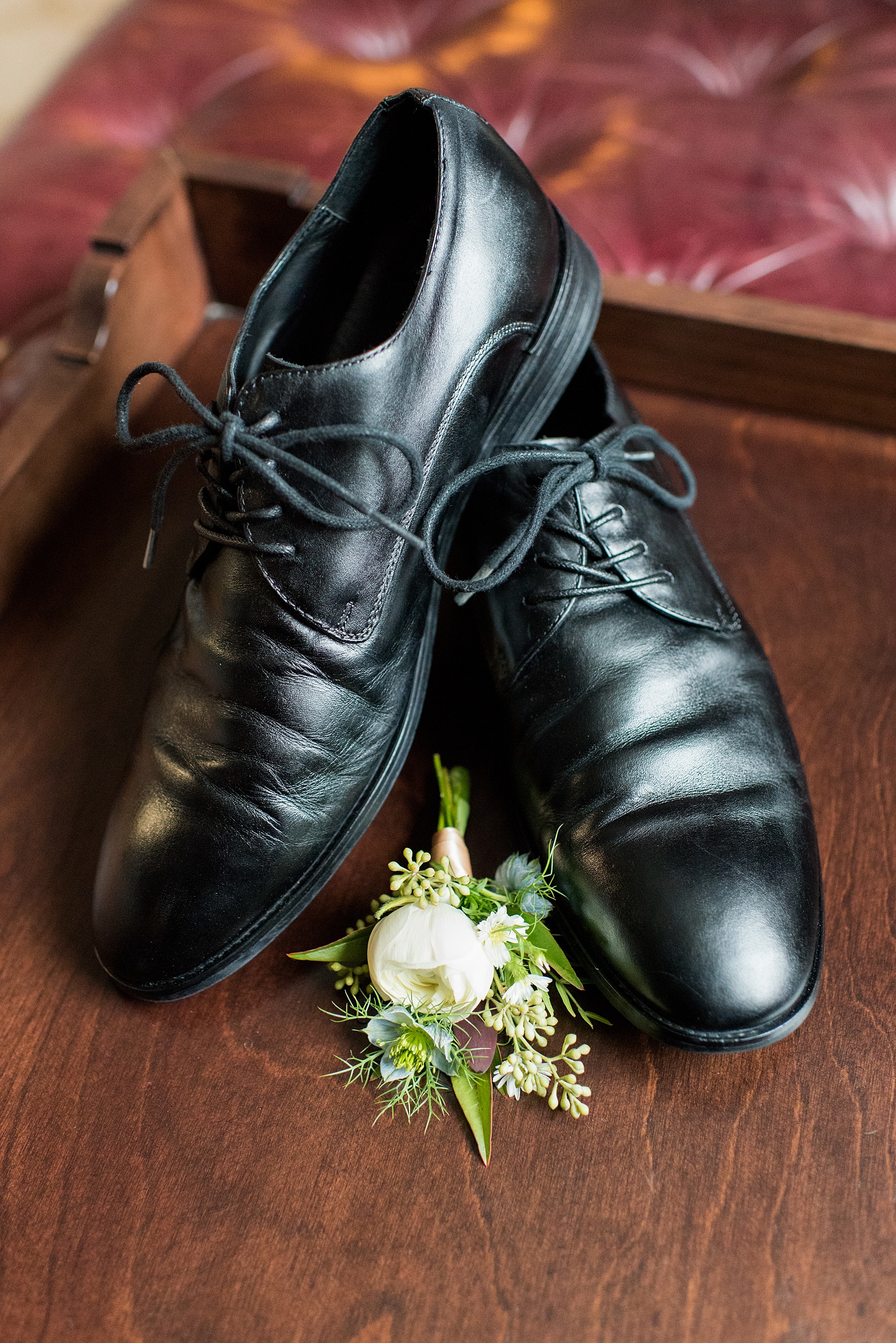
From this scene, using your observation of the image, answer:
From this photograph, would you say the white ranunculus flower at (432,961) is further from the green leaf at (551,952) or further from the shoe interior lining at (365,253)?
the shoe interior lining at (365,253)

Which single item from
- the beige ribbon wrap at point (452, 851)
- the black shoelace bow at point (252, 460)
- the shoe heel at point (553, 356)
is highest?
the black shoelace bow at point (252, 460)

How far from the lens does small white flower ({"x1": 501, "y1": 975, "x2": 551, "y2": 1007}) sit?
1.95 feet

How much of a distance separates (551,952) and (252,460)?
0.38m

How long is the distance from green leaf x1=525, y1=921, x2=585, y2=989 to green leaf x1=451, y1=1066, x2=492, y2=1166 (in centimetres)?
8

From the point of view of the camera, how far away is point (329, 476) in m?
0.65

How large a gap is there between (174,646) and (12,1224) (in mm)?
382

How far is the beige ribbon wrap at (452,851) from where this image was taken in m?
0.65

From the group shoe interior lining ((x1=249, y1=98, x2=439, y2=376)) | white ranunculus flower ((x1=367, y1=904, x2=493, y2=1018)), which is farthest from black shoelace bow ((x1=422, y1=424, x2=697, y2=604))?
white ranunculus flower ((x1=367, y1=904, x2=493, y2=1018))

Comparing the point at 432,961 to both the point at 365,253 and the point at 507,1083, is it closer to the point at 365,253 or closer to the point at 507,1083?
the point at 507,1083

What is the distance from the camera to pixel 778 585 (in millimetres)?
849

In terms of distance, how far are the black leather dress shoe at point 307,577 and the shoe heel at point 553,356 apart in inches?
0.9

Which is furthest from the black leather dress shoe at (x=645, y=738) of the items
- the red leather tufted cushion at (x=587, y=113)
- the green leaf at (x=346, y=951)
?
the red leather tufted cushion at (x=587, y=113)

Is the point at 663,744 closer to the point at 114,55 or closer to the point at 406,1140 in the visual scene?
the point at 406,1140

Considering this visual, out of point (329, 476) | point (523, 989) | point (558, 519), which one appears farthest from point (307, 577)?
point (523, 989)
